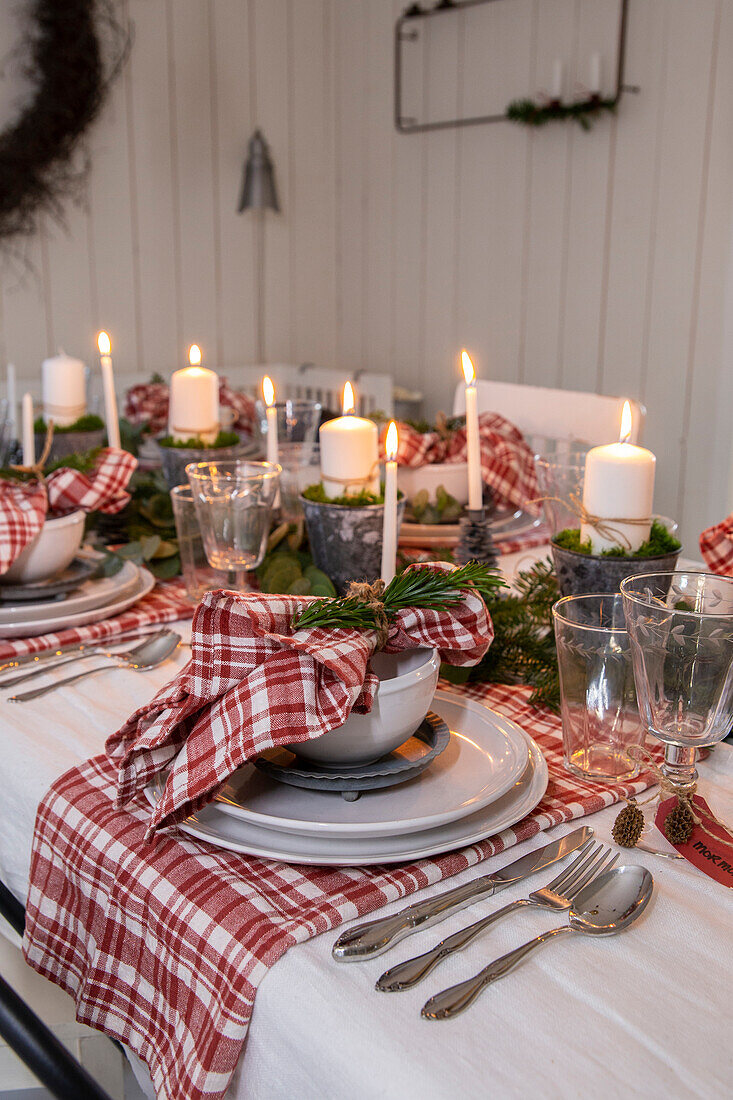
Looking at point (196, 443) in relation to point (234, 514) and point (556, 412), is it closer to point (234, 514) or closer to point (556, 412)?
point (234, 514)

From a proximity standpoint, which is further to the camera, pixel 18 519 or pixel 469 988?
pixel 18 519

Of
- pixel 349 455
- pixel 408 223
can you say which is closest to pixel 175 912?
pixel 349 455

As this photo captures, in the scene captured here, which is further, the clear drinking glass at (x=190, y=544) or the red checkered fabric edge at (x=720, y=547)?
the clear drinking glass at (x=190, y=544)

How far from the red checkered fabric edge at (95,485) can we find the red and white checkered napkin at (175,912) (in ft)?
1.40

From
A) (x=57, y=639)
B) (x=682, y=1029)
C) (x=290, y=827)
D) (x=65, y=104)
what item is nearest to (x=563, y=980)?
(x=682, y=1029)

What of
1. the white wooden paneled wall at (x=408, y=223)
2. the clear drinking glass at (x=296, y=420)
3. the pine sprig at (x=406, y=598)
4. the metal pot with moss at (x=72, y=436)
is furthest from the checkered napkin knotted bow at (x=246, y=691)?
the white wooden paneled wall at (x=408, y=223)

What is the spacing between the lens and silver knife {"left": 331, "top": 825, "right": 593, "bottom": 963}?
49cm

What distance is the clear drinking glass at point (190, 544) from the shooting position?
3.44 ft

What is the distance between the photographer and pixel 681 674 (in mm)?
591

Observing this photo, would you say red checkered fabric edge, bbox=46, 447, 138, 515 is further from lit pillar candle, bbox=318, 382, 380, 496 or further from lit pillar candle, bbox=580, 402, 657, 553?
lit pillar candle, bbox=580, 402, 657, 553

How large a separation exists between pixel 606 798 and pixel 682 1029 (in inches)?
8.2

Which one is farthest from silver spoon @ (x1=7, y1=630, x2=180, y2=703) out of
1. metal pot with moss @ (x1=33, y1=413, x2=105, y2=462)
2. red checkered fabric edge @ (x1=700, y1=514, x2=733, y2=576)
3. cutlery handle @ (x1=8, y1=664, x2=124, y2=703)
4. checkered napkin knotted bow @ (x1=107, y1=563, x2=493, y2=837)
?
metal pot with moss @ (x1=33, y1=413, x2=105, y2=462)

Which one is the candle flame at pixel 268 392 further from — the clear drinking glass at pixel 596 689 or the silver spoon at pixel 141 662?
the clear drinking glass at pixel 596 689

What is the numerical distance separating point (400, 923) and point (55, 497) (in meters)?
0.67
